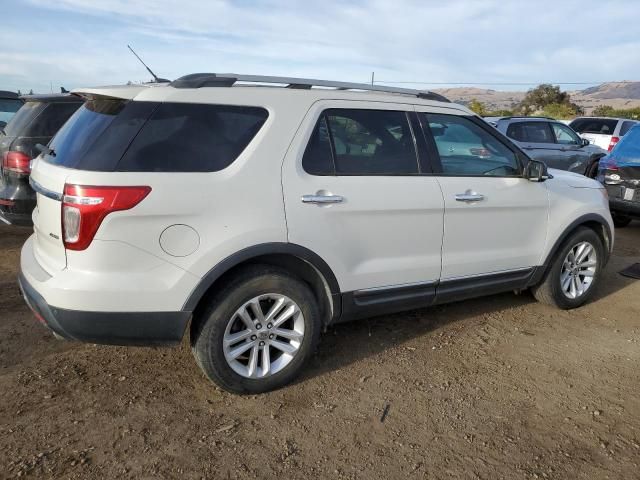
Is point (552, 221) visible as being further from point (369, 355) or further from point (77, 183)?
point (77, 183)

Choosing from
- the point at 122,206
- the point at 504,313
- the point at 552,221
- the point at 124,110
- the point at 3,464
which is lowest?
the point at 504,313

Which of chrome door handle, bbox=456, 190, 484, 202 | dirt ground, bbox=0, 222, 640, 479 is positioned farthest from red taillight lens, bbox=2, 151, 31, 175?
chrome door handle, bbox=456, 190, 484, 202

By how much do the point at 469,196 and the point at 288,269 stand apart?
1472mm

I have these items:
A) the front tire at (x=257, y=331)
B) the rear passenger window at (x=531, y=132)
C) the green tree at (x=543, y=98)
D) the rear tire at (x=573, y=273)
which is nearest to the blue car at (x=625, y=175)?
the rear passenger window at (x=531, y=132)

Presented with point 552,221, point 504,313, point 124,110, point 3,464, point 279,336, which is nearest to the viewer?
point 3,464

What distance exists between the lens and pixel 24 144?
543 centimetres

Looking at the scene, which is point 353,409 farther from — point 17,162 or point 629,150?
point 629,150

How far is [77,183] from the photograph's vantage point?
8.72ft

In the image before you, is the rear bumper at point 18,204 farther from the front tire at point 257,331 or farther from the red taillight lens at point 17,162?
the front tire at point 257,331

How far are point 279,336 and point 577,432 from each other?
1783 millimetres

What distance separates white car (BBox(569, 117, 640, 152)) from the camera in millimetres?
13745

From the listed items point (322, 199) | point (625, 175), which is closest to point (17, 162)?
point (322, 199)

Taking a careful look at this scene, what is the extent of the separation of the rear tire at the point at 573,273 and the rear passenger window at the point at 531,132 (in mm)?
5662

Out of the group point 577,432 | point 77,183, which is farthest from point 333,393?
point 77,183
